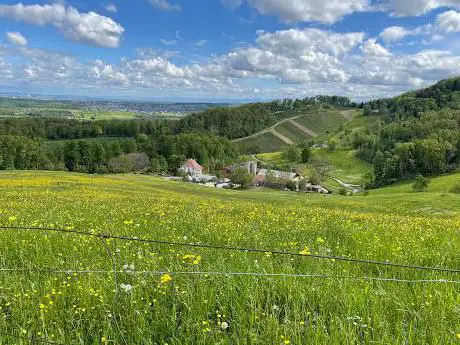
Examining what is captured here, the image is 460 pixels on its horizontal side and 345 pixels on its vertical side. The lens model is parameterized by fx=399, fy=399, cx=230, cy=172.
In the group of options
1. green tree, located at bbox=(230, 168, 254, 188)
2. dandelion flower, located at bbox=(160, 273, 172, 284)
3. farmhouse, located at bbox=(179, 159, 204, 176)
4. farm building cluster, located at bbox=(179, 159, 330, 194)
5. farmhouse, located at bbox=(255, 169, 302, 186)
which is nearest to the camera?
dandelion flower, located at bbox=(160, 273, 172, 284)

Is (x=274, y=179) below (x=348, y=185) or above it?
above

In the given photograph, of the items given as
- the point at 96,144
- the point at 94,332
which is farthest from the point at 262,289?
the point at 96,144

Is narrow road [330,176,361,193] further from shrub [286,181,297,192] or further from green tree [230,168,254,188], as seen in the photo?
green tree [230,168,254,188]

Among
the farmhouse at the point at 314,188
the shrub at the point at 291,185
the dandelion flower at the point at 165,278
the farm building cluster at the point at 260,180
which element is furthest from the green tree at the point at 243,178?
the dandelion flower at the point at 165,278

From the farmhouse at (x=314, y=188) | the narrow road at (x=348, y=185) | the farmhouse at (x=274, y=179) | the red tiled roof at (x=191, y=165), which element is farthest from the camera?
the red tiled roof at (x=191, y=165)

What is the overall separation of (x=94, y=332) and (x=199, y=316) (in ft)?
4.29

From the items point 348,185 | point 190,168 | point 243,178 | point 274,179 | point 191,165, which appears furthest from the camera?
point 191,165

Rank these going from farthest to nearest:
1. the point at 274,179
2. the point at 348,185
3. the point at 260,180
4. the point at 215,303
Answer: the point at 348,185
the point at 260,180
the point at 274,179
the point at 215,303

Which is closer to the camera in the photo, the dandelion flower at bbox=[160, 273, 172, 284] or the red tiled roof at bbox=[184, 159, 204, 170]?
the dandelion flower at bbox=[160, 273, 172, 284]

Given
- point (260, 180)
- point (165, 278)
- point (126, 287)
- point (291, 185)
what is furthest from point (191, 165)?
point (165, 278)

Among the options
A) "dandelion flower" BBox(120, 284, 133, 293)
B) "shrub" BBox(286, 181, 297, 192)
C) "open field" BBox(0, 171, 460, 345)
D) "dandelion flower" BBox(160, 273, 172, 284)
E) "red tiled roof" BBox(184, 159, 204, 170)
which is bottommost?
"shrub" BBox(286, 181, 297, 192)

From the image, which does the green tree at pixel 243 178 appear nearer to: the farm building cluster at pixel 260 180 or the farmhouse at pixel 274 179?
the farm building cluster at pixel 260 180

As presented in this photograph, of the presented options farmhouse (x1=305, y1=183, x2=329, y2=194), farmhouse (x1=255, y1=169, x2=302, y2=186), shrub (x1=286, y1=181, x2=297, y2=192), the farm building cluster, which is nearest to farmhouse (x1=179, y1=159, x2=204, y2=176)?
the farm building cluster

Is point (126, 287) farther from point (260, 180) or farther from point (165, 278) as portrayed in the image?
point (260, 180)
